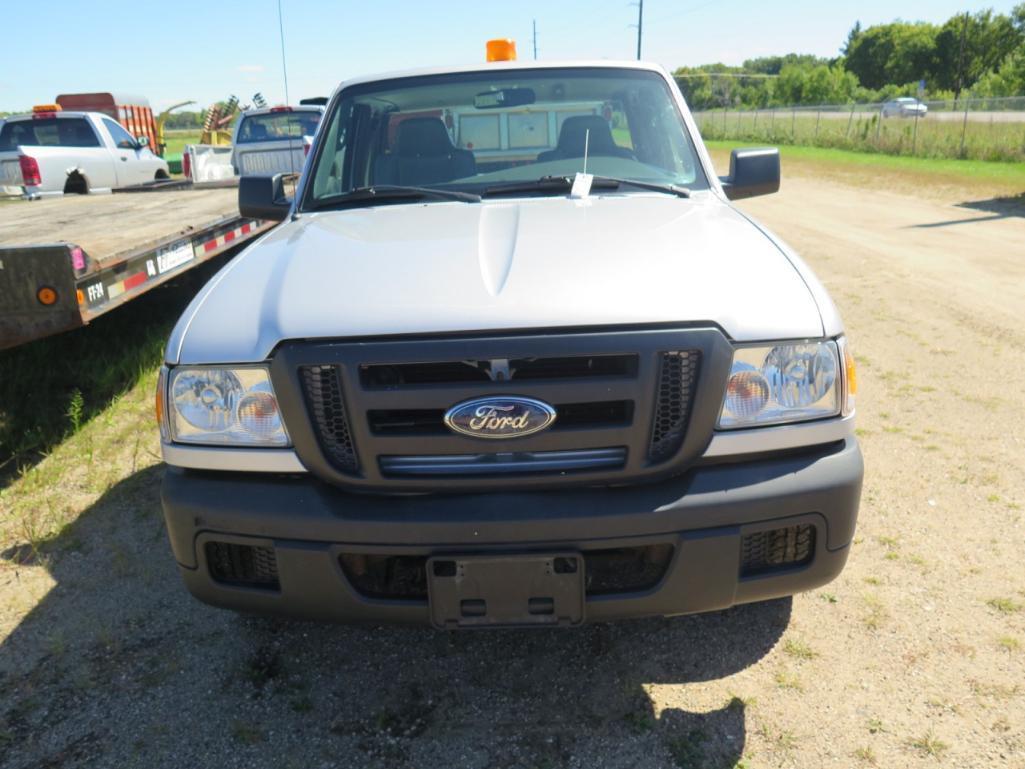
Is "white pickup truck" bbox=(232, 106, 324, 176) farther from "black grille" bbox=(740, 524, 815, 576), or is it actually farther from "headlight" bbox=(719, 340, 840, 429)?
"black grille" bbox=(740, 524, 815, 576)

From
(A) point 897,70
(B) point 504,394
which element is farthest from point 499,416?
(A) point 897,70

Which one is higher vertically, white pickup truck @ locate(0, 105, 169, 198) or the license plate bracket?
white pickup truck @ locate(0, 105, 169, 198)

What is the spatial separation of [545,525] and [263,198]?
7.78 ft

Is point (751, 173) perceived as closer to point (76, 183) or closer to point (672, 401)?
point (672, 401)

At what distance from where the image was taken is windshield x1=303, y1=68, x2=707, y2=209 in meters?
3.57

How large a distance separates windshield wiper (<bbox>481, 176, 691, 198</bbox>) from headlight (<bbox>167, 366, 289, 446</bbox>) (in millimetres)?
1492

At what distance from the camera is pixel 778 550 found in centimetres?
227

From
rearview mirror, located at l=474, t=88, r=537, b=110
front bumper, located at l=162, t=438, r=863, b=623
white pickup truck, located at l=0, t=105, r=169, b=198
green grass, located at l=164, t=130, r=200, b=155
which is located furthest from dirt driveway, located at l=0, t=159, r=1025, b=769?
green grass, located at l=164, t=130, r=200, b=155

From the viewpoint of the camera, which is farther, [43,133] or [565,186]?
[43,133]

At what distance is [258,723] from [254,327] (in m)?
1.18

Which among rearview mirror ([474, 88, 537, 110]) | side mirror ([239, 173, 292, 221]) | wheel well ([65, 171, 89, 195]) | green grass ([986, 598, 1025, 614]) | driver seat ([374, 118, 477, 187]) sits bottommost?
green grass ([986, 598, 1025, 614])

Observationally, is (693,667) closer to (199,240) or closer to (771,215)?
(199,240)

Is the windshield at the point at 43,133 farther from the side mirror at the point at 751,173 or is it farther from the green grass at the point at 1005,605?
the green grass at the point at 1005,605

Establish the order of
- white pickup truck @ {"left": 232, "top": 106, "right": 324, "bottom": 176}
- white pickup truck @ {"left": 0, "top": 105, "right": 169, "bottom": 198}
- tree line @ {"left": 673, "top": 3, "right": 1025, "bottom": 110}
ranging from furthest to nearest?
tree line @ {"left": 673, "top": 3, "right": 1025, "bottom": 110} < white pickup truck @ {"left": 232, "top": 106, "right": 324, "bottom": 176} < white pickup truck @ {"left": 0, "top": 105, "right": 169, "bottom": 198}
